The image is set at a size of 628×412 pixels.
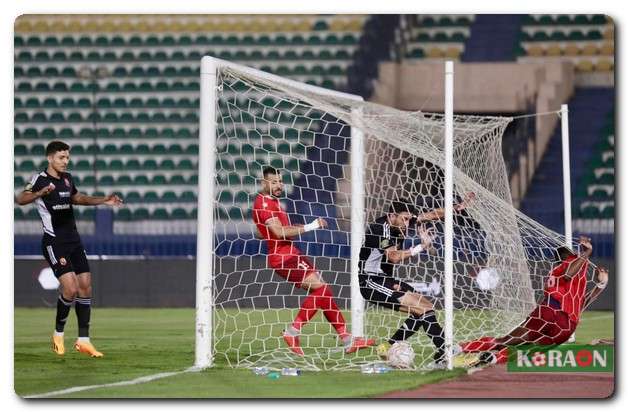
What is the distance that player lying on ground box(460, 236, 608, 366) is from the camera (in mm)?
9086

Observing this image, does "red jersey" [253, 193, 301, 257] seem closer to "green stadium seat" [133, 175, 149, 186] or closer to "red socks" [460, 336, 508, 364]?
"red socks" [460, 336, 508, 364]

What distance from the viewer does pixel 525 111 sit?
738 inches

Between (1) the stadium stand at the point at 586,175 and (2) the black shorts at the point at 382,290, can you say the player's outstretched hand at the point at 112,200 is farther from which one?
(1) the stadium stand at the point at 586,175

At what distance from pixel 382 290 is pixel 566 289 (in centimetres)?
135

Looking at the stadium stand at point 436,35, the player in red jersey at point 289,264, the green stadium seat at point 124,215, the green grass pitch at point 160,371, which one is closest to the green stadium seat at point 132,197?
the green stadium seat at point 124,215

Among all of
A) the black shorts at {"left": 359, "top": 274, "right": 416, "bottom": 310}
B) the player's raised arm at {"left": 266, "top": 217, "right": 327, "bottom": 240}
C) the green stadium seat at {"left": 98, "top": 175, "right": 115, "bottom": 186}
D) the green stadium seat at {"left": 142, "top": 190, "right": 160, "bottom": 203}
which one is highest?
the green stadium seat at {"left": 98, "top": 175, "right": 115, "bottom": 186}

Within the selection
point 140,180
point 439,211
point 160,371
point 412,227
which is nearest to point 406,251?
point 439,211

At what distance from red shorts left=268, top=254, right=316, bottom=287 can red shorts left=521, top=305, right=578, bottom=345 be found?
5.46 ft

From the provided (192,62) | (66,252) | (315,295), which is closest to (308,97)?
(315,295)

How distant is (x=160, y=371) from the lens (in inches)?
348

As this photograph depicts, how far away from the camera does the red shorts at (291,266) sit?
374 inches

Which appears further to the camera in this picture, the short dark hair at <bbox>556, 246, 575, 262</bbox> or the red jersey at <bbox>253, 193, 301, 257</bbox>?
the red jersey at <bbox>253, 193, 301, 257</bbox>

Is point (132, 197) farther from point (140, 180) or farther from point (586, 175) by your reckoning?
point (586, 175)

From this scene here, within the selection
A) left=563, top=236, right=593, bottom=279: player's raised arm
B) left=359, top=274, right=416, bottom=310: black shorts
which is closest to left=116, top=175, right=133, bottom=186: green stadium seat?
left=359, top=274, right=416, bottom=310: black shorts
